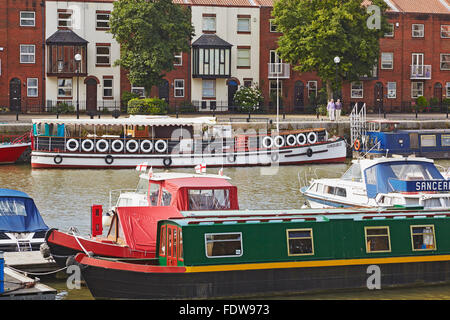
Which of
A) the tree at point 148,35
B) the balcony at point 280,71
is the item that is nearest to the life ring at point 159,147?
the tree at point 148,35

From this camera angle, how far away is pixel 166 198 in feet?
75.3

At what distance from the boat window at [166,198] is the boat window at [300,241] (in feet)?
14.5

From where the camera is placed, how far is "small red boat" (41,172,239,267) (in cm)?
1995

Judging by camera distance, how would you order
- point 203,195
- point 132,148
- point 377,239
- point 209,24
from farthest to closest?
point 209,24 < point 132,148 < point 203,195 < point 377,239

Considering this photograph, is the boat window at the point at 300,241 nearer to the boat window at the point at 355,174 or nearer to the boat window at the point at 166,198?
the boat window at the point at 166,198

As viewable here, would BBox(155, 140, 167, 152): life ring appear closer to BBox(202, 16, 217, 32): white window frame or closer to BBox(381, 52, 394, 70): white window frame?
BBox(202, 16, 217, 32): white window frame

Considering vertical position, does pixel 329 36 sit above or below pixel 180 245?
above

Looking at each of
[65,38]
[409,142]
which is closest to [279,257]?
[409,142]

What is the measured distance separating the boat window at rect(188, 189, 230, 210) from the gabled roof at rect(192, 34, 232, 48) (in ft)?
145

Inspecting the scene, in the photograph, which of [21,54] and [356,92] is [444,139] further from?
[21,54]

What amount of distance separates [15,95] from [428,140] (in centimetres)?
2956

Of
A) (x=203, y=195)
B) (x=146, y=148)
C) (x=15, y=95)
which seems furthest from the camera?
(x=15, y=95)

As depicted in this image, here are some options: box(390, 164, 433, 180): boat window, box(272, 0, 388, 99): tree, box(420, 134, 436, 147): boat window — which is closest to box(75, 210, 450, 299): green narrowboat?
box(390, 164, 433, 180): boat window
